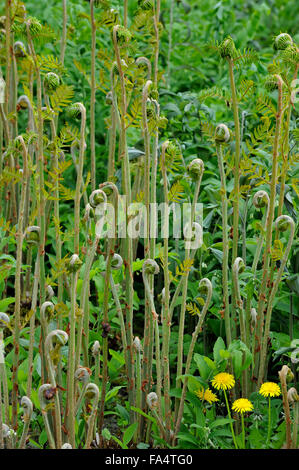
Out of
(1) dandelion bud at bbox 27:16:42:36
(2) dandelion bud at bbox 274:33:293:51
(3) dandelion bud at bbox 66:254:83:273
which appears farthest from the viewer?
(2) dandelion bud at bbox 274:33:293:51

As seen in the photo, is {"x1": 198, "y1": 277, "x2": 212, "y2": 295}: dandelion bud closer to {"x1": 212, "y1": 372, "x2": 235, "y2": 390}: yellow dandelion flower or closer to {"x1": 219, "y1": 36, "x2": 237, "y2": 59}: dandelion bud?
{"x1": 212, "y1": 372, "x2": 235, "y2": 390}: yellow dandelion flower

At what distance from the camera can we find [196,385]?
1910 millimetres

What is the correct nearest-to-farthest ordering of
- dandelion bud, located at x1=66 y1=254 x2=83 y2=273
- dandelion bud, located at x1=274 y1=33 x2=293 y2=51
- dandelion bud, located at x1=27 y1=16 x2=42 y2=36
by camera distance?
dandelion bud, located at x1=66 y1=254 x2=83 y2=273 < dandelion bud, located at x1=27 y1=16 x2=42 y2=36 < dandelion bud, located at x1=274 y1=33 x2=293 y2=51

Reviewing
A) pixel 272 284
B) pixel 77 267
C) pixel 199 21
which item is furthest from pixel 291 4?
pixel 77 267

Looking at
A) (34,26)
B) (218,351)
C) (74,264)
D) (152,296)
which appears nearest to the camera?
(74,264)

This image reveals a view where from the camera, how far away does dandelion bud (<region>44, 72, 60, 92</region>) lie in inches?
69.4

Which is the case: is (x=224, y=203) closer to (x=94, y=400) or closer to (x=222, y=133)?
(x=222, y=133)

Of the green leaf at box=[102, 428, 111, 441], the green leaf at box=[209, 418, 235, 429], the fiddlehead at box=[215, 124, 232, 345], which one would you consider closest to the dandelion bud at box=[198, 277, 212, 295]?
the fiddlehead at box=[215, 124, 232, 345]

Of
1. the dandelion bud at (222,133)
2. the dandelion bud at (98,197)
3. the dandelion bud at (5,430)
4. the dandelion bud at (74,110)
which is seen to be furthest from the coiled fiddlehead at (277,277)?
the dandelion bud at (5,430)

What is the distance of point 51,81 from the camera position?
5.79 ft

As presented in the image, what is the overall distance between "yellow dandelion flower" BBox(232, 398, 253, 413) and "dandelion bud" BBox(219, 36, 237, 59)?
898mm

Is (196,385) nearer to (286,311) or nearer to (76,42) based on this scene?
(286,311)

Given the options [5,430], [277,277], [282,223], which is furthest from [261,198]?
[5,430]

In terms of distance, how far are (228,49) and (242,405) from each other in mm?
921
